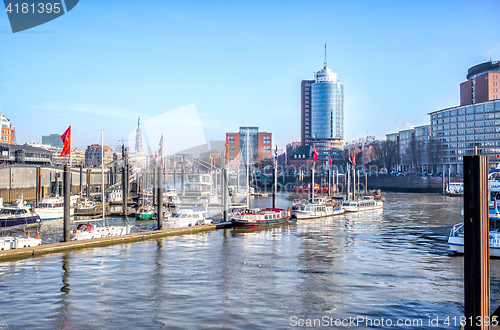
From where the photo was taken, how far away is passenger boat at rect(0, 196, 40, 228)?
142 feet

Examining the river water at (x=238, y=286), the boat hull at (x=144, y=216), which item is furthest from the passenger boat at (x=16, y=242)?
the boat hull at (x=144, y=216)

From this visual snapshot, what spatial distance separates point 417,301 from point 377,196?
A: 75633 mm

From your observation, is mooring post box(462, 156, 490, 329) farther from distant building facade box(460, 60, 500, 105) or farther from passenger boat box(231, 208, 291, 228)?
distant building facade box(460, 60, 500, 105)

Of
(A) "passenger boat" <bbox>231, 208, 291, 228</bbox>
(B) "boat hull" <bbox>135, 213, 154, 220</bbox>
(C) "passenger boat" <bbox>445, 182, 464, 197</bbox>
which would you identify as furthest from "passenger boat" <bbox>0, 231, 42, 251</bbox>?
(C) "passenger boat" <bbox>445, 182, 464, 197</bbox>

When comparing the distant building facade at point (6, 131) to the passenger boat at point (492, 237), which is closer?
the passenger boat at point (492, 237)

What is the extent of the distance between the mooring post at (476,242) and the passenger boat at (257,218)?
35.7m

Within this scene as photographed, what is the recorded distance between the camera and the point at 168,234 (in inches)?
1650

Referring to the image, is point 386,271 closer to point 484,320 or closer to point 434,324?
point 434,324

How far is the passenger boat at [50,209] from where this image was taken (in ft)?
174

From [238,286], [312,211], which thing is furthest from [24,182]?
[238,286]

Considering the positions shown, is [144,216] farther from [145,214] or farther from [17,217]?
[17,217]

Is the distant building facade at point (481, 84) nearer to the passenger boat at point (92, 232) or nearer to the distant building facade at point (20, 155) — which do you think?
the distant building facade at point (20, 155)

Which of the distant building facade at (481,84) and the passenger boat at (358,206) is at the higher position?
the distant building facade at (481,84)

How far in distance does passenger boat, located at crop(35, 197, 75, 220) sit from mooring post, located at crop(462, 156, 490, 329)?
52686mm
